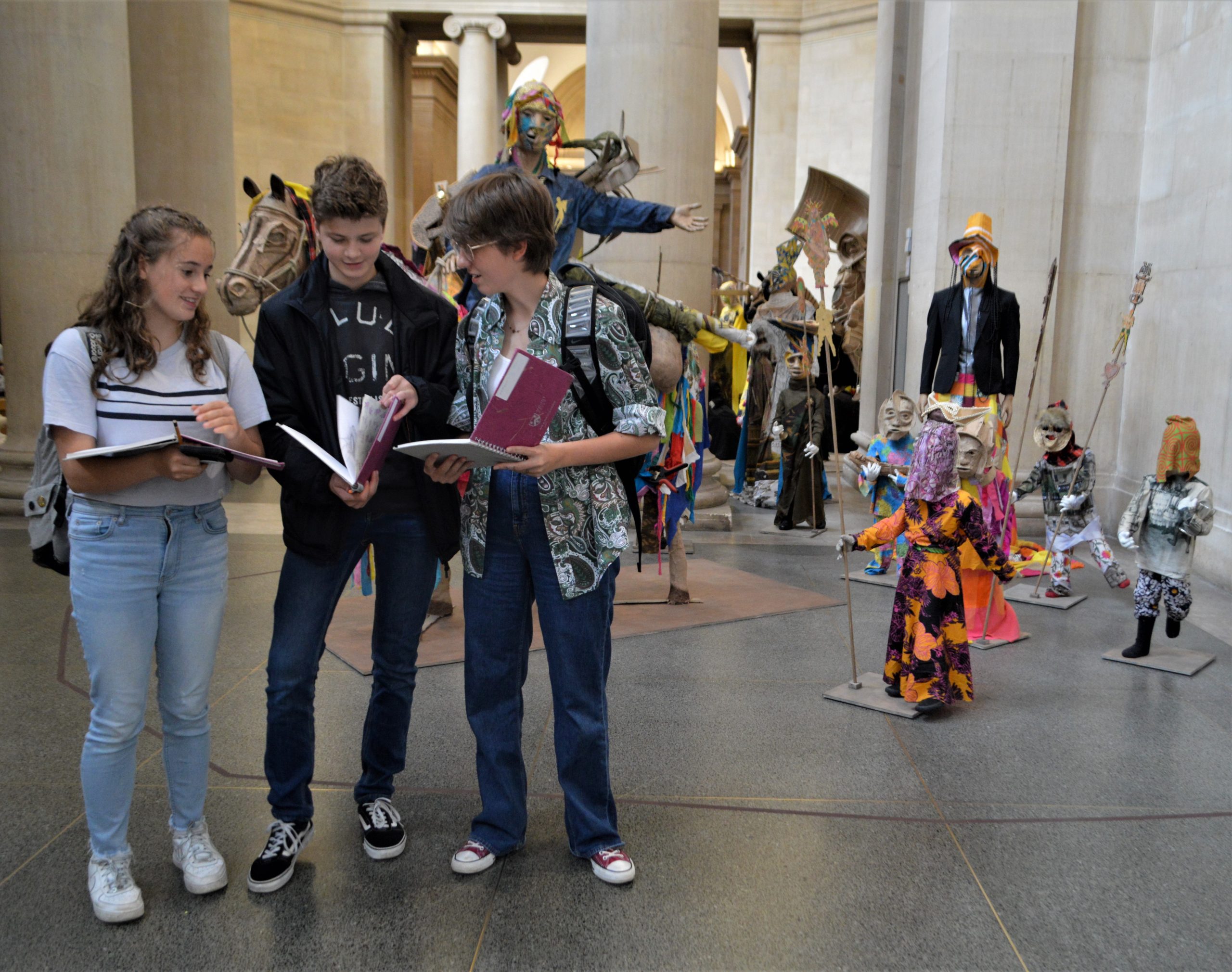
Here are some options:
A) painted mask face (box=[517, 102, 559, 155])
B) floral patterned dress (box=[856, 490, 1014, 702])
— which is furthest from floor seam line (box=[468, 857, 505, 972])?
painted mask face (box=[517, 102, 559, 155])

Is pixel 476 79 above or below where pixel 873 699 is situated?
above

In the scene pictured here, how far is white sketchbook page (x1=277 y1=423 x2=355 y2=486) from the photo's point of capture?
9.23 feet

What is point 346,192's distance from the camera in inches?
116

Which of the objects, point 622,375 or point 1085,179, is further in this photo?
point 1085,179

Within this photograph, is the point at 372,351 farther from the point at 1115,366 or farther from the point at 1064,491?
the point at 1064,491

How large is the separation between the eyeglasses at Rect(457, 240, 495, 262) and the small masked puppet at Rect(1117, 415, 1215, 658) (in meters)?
4.28

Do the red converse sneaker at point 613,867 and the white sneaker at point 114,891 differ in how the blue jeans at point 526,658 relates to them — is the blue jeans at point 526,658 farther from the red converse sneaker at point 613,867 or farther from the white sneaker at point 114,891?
the white sneaker at point 114,891

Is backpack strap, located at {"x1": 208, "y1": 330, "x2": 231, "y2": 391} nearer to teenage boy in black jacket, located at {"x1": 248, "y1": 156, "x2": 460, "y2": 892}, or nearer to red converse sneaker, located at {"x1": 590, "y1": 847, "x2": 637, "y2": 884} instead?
teenage boy in black jacket, located at {"x1": 248, "y1": 156, "x2": 460, "y2": 892}

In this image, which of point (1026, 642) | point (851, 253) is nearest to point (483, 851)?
point (1026, 642)

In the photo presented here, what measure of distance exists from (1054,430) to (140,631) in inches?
248

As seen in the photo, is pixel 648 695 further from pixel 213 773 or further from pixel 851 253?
pixel 851 253

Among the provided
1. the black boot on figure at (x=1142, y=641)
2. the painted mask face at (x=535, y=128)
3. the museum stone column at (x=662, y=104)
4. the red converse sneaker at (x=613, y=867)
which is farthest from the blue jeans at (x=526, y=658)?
the museum stone column at (x=662, y=104)

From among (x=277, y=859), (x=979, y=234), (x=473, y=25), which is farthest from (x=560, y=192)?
(x=473, y=25)

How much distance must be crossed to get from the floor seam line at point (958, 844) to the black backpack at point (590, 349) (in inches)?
64.6
